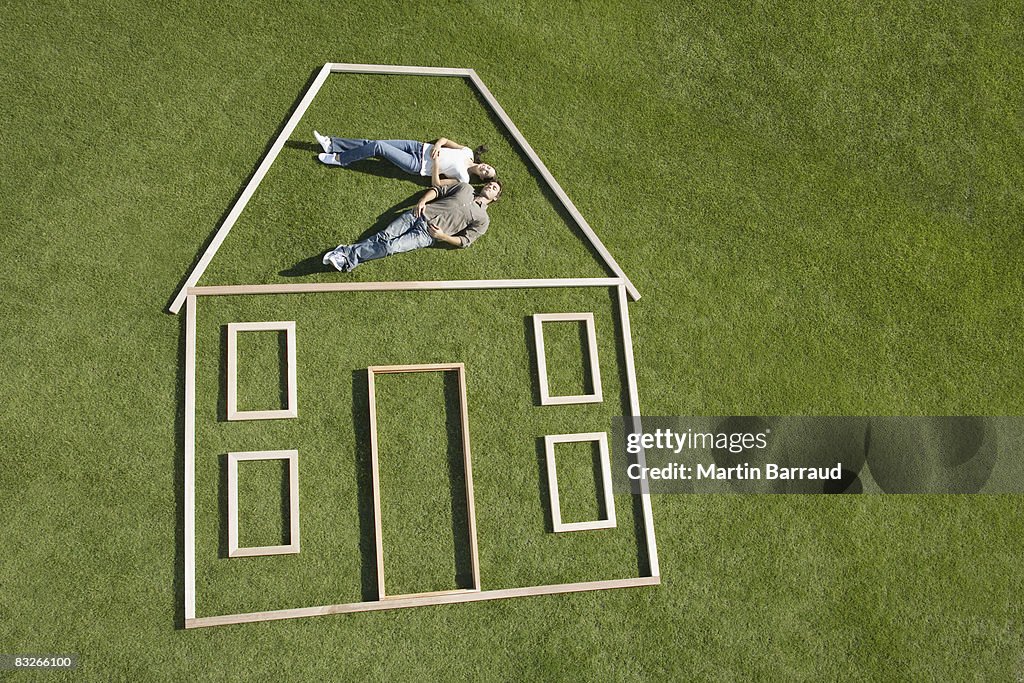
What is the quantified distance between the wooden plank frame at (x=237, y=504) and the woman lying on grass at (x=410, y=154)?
7.54 ft

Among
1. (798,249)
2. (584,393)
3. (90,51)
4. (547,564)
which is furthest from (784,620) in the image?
(90,51)

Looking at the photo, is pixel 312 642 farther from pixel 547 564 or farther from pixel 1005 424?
pixel 1005 424

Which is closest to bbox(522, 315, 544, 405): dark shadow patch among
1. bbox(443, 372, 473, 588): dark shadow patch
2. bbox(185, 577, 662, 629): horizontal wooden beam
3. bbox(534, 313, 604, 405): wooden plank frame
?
bbox(534, 313, 604, 405): wooden plank frame

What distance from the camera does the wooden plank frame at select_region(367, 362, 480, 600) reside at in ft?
16.1

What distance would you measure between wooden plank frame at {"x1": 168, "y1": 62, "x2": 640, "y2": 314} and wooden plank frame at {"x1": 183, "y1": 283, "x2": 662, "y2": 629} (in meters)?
0.57

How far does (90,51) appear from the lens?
541 cm

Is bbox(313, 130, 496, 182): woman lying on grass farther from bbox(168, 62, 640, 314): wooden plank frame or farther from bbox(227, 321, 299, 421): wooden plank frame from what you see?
bbox(227, 321, 299, 421): wooden plank frame

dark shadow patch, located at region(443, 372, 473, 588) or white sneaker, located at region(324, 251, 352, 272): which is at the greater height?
white sneaker, located at region(324, 251, 352, 272)

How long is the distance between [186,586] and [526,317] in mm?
3083

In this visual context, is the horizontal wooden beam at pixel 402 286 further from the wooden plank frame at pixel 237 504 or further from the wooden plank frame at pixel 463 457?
the wooden plank frame at pixel 237 504

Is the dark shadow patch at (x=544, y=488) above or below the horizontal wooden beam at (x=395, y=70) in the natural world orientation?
below

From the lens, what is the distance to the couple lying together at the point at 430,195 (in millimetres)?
5223

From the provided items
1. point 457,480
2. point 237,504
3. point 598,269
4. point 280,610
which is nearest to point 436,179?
point 598,269
